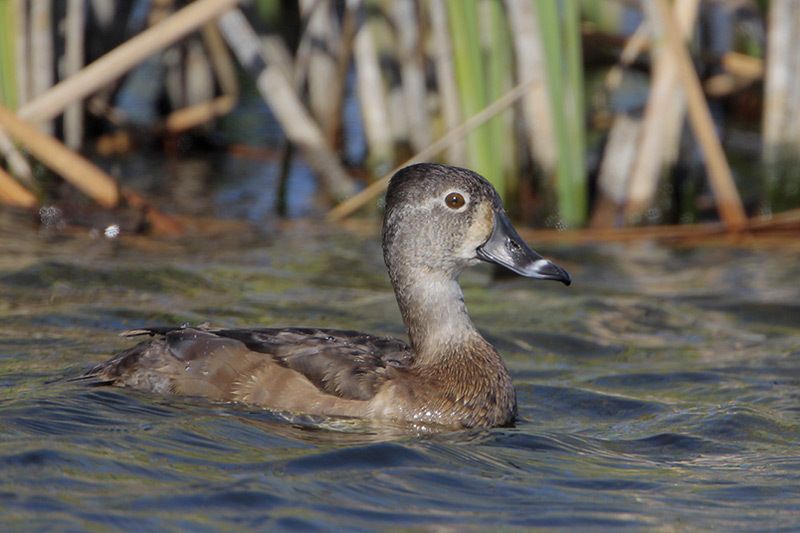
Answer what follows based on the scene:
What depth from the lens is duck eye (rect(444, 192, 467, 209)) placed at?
552 cm

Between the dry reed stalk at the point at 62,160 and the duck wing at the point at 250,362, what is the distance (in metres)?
2.57

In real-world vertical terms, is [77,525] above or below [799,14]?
below

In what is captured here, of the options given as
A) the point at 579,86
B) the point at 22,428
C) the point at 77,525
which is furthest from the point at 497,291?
the point at 77,525

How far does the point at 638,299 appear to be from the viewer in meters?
7.64

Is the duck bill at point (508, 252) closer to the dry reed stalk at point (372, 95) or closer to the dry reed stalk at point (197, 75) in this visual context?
the dry reed stalk at point (372, 95)

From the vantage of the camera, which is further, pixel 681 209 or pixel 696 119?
pixel 681 209

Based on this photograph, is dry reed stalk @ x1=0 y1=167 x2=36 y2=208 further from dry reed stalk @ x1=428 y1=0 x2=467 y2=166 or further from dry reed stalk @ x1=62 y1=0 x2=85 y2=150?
dry reed stalk @ x1=428 y1=0 x2=467 y2=166

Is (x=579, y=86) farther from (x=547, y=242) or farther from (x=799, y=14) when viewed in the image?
(x=799, y=14)

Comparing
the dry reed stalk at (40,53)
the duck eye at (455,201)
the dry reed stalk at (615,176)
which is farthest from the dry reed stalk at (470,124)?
the duck eye at (455,201)

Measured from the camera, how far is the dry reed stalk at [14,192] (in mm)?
8000

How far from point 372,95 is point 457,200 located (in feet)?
12.7

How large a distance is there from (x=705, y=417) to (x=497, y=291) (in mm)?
2222

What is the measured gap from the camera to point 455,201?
553 centimetres

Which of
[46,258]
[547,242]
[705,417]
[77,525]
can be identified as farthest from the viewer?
[547,242]
